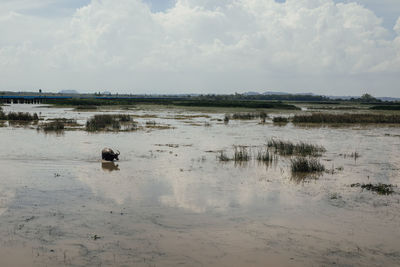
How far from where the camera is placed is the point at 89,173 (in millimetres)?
15609

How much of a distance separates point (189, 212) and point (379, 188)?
685 cm

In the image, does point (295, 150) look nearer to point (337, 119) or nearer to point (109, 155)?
point (109, 155)

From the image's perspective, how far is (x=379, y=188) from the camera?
13609 mm

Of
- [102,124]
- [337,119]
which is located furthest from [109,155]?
[337,119]

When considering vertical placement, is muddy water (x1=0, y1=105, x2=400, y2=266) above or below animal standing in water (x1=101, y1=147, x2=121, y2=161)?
below

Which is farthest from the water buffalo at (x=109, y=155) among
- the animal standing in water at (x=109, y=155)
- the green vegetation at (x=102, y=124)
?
the green vegetation at (x=102, y=124)

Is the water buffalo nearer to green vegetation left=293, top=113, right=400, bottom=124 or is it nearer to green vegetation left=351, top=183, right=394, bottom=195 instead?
green vegetation left=351, top=183, right=394, bottom=195

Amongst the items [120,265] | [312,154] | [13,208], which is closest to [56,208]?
[13,208]

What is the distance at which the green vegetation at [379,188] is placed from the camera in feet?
43.6

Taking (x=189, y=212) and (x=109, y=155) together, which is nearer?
(x=189, y=212)

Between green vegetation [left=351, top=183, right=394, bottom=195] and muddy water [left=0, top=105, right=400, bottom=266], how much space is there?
0.90 ft

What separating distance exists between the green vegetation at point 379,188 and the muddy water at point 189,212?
0.28 metres

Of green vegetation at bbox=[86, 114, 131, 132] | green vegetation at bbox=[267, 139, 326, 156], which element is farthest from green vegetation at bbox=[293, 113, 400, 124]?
green vegetation at bbox=[267, 139, 326, 156]

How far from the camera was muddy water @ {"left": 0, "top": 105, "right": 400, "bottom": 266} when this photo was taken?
8.20 meters
